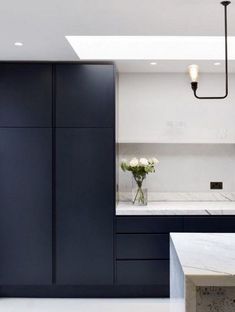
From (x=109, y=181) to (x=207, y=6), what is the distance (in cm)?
181

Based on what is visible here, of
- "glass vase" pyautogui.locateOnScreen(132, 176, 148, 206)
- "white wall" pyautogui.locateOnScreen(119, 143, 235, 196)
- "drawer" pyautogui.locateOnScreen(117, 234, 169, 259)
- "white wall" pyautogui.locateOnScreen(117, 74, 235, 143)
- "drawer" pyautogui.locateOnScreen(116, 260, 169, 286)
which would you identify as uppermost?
"white wall" pyautogui.locateOnScreen(117, 74, 235, 143)

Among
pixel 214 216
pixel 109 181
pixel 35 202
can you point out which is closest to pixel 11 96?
pixel 35 202

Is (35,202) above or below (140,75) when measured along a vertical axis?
below

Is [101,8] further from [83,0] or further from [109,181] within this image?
[109,181]

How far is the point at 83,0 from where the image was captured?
210cm

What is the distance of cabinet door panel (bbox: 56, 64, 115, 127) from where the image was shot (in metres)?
3.41

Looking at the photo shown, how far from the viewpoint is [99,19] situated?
2.41 m

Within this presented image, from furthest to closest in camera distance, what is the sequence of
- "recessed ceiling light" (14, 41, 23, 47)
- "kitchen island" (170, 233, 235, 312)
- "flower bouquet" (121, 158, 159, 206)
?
"flower bouquet" (121, 158, 159, 206), "recessed ceiling light" (14, 41, 23, 47), "kitchen island" (170, 233, 235, 312)

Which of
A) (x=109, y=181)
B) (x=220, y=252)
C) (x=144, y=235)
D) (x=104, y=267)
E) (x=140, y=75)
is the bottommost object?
(x=104, y=267)

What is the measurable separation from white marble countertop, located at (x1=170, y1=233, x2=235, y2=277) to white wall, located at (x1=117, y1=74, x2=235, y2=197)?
183 centimetres

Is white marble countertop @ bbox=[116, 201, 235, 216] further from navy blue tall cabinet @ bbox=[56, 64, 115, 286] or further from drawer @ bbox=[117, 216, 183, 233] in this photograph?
navy blue tall cabinet @ bbox=[56, 64, 115, 286]

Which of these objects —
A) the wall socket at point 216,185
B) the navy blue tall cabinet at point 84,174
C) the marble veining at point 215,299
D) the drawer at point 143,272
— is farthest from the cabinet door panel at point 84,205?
the marble veining at point 215,299

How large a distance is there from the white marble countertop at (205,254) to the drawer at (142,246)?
122cm

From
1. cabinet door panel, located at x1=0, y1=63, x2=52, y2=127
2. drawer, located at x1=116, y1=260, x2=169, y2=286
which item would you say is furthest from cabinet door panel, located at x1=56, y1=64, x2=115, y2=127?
drawer, located at x1=116, y1=260, x2=169, y2=286
